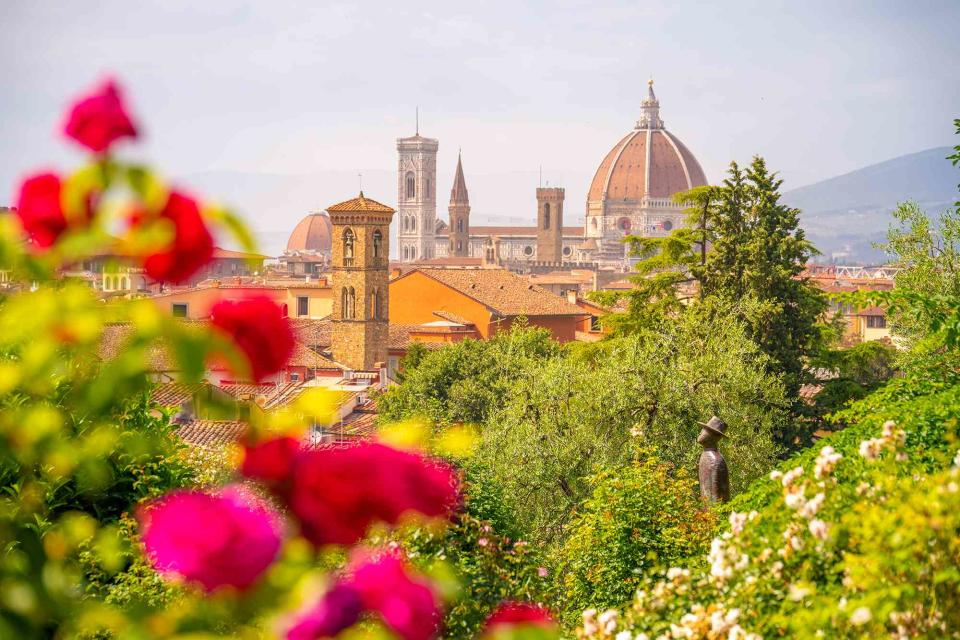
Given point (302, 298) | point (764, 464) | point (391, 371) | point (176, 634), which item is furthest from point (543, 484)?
point (302, 298)

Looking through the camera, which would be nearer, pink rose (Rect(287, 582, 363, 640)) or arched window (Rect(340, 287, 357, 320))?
pink rose (Rect(287, 582, 363, 640))

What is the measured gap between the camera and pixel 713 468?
12.0 meters

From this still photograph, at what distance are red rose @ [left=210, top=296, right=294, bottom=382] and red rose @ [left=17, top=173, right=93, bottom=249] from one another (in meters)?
0.30

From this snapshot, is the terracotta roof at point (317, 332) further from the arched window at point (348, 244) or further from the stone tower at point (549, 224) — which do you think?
the stone tower at point (549, 224)

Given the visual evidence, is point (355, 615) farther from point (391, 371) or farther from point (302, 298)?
point (302, 298)

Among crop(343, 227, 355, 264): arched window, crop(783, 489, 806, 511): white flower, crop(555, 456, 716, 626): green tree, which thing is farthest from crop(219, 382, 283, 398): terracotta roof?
crop(343, 227, 355, 264): arched window

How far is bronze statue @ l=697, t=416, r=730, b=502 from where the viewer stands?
1205 centimetres

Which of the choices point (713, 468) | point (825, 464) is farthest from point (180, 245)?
point (713, 468)

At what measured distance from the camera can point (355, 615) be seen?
6.55 ft

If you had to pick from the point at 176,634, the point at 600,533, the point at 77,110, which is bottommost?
the point at 600,533

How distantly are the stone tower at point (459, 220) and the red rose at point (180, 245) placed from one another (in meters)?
189

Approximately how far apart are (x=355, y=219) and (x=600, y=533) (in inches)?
1753

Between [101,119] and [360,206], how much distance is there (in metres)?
52.9

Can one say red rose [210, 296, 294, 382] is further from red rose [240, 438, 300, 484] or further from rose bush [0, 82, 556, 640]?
red rose [240, 438, 300, 484]
